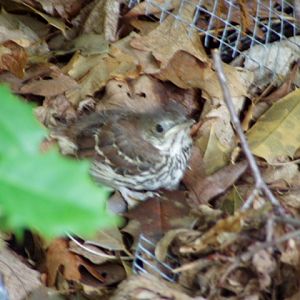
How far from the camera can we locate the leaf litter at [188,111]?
2883mm

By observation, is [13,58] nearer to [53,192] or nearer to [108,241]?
[108,241]

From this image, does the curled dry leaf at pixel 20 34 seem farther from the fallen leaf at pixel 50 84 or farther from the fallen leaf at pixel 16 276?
the fallen leaf at pixel 16 276

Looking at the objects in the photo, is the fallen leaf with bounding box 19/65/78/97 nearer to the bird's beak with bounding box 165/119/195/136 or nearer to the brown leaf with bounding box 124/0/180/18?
the brown leaf with bounding box 124/0/180/18

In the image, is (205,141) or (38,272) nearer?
(38,272)

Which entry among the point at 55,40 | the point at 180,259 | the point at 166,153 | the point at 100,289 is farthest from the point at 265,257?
the point at 55,40

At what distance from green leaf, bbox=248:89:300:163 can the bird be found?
408mm

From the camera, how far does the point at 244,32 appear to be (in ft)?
14.6

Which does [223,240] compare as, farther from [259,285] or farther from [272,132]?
[272,132]

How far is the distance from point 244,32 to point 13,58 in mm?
1435

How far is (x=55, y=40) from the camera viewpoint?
455 cm

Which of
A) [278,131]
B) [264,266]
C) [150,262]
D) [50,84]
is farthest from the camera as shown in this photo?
[50,84]

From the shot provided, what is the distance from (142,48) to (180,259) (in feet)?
5.24

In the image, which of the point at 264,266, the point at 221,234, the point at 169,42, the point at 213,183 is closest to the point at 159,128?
the point at 213,183

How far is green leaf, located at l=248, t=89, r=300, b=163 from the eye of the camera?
3.86 m
